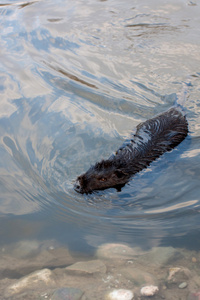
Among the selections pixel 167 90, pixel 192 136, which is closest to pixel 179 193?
pixel 192 136

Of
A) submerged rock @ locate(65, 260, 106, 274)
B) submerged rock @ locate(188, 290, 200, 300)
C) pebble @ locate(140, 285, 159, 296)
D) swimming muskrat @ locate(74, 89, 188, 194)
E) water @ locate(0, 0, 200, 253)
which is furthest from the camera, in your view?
swimming muskrat @ locate(74, 89, 188, 194)

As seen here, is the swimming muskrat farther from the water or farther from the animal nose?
the water

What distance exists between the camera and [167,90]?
27.4 feet

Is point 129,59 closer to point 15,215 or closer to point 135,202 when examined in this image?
point 135,202

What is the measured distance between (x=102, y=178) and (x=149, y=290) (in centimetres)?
228

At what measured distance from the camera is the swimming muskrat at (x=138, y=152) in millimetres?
5801

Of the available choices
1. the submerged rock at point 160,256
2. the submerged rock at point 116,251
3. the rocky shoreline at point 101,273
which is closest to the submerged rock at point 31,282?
the rocky shoreline at point 101,273

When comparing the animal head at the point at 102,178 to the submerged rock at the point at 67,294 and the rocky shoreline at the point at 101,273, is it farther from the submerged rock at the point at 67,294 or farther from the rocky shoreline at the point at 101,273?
the submerged rock at the point at 67,294

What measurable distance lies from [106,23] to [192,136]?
593cm

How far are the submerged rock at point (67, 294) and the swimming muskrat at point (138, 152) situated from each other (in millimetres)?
1827

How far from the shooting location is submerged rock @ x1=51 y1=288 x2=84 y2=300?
3.84 metres

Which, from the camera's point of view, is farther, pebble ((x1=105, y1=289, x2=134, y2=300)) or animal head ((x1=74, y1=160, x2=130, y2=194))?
animal head ((x1=74, y1=160, x2=130, y2=194))

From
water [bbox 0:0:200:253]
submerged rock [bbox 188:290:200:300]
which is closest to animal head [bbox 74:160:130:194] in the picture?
water [bbox 0:0:200:253]

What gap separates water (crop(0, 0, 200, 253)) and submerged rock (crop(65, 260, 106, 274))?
226 mm
